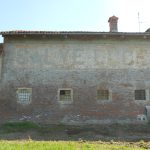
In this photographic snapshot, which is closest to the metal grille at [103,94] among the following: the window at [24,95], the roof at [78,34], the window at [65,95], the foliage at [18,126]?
the window at [65,95]

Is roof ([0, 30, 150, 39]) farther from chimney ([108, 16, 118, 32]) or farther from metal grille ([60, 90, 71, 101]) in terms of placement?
chimney ([108, 16, 118, 32])

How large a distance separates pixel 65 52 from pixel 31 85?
306 centimetres

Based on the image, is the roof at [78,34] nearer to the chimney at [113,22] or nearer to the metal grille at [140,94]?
the metal grille at [140,94]

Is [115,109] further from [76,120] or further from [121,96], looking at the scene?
[76,120]

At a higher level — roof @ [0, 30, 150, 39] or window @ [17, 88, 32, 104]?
roof @ [0, 30, 150, 39]

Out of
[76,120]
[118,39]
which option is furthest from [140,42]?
[76,120]

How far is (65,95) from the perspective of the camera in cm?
2236

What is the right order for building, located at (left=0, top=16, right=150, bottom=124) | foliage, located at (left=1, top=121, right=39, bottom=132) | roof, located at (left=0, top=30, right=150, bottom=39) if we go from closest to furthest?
foliage, located at (left=1, top=121, right=39, bottom=132), building, located at (left=0, top=16, right=150, bottom=124), roof, located at (left=0, top=30, right=150, bottom=39)

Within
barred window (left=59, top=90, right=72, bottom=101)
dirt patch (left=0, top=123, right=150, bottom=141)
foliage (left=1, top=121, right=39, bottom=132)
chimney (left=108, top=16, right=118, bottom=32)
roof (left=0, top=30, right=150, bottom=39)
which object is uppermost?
chimney (left=108, top=16, right=118, bottom=32)

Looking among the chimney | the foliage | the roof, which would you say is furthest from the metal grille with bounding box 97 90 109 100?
the chimney

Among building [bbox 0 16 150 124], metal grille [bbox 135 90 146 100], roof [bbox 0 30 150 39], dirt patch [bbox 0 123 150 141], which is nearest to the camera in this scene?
dirt patch [bbox 0 123 150 141]

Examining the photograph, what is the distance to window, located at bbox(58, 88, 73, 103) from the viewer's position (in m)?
22.3

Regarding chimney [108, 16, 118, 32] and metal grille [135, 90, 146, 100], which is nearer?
metal grille [135, 90, 146, 100]

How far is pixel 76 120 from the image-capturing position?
21.9 meters
